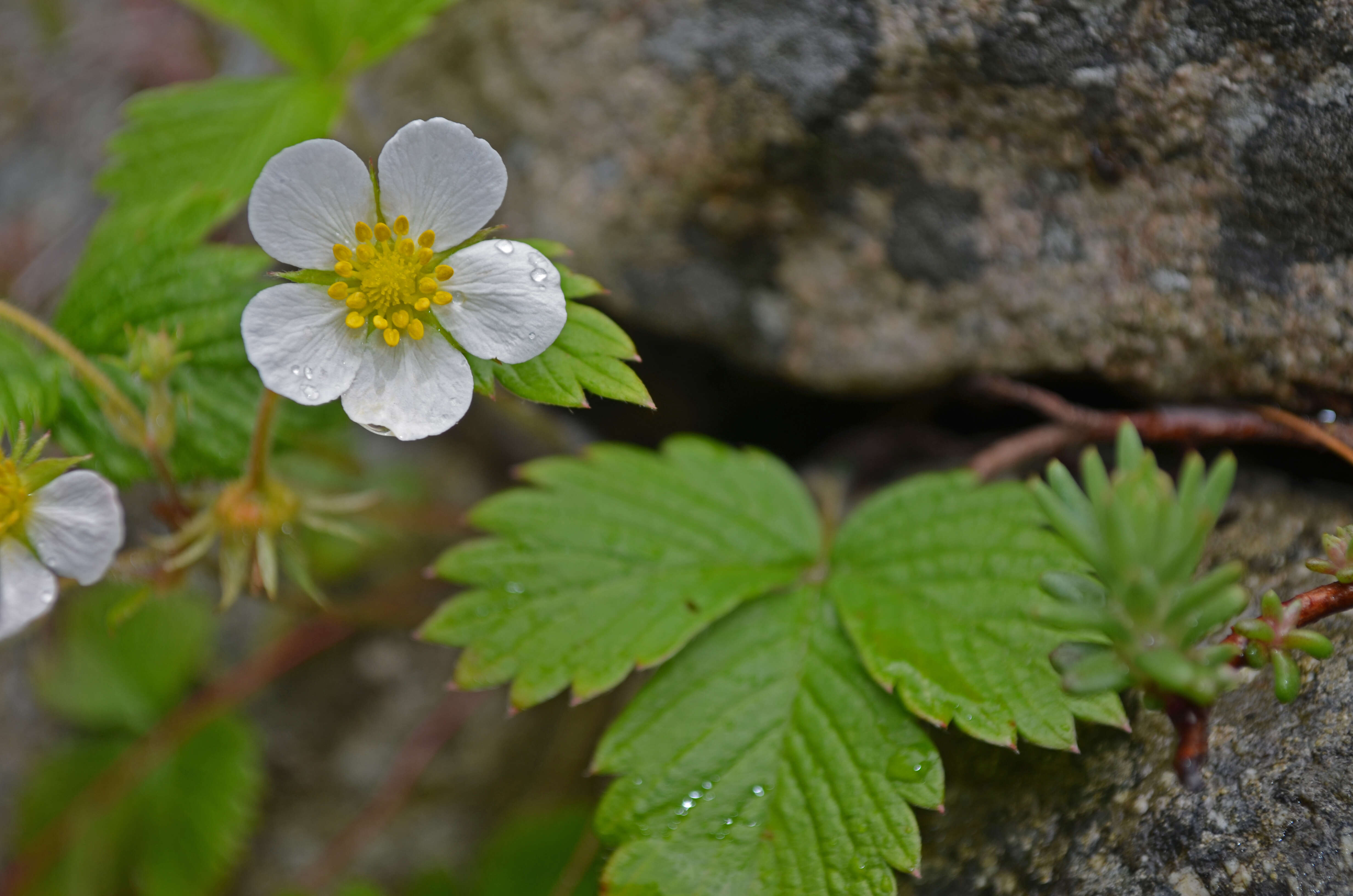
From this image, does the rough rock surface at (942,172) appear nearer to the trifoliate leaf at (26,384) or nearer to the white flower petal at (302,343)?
the white flower petal at (302,343)

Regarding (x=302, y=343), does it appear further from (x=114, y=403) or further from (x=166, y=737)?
(x=166, y=737)

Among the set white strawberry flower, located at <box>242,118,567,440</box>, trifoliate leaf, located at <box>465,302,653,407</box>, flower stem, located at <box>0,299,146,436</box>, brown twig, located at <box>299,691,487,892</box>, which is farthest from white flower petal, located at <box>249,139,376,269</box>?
brown twig, located at <box>299,691,487,892</box>

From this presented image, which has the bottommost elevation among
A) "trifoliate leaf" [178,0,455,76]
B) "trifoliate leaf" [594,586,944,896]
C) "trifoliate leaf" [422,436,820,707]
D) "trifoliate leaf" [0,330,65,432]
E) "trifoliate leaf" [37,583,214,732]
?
"trifoliate leaf" [37,583,214,732]

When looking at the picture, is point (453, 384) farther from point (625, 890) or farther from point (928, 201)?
point (928, 201)

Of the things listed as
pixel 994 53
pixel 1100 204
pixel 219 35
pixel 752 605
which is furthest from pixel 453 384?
pixel 219 35

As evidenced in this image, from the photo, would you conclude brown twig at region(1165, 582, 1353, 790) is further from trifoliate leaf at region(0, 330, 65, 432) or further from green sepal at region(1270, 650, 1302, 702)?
trifoliate leaf at region(0, 330, 65, 432)

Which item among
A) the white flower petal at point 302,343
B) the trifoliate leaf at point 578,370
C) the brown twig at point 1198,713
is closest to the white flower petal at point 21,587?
the white flower petal at point 302,343

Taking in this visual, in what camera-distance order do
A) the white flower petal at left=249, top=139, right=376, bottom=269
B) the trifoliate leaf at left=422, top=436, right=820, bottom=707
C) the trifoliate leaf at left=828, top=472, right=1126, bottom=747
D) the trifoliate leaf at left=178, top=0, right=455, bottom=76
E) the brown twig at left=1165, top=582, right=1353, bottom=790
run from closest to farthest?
the brown twig at left=1165, top=582, right=1353, bottom=790, the white flower petal at left=249, top=139, right=376, bottom=269, the trifoliate leaf at left=828, top=472, right=1126, bottom=747, the trifoliate leaf at left=422, top=436, right=820, bottom=707, the trifoliate leaf at left=178, top=0, right=455, bottom=76

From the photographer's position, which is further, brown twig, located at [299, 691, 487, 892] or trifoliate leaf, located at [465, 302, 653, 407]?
brown twig, located at [299, 691, 487, 892]
